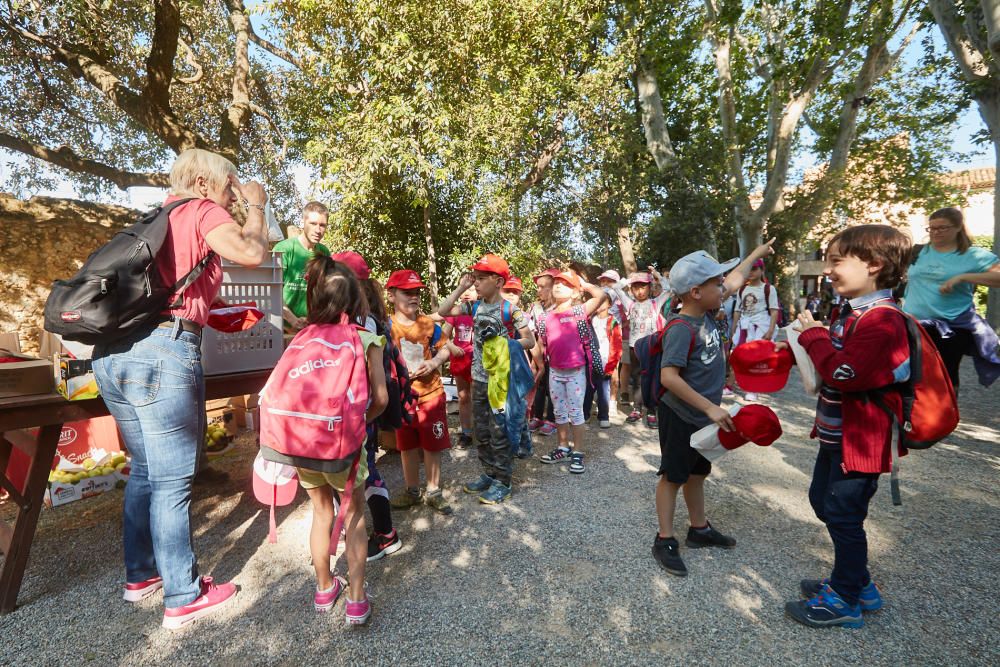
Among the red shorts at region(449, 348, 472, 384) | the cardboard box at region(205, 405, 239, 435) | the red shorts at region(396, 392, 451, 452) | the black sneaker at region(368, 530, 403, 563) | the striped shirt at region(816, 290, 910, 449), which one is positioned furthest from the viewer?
the red shorts at region(449, 348, 472, 384)

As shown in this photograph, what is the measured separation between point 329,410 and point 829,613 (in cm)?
241

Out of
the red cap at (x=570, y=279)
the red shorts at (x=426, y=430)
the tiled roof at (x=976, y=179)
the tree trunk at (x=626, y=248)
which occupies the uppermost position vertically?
the tiled roof at (x=976, y=179)

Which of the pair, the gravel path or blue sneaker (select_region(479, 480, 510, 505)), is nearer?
the gravel path

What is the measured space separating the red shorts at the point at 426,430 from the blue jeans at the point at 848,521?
226cm

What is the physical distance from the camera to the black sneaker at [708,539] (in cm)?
295

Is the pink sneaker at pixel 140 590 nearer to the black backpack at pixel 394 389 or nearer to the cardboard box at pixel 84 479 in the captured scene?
the black backpack at pixel 394 389

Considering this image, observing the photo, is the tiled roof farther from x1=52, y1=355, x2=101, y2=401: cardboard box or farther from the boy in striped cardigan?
x1=52, y1=355, x2=101, y2=401: cardboard box

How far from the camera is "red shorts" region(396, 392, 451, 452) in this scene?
11.4 feet

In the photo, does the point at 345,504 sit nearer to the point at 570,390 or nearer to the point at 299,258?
the point at 299,258

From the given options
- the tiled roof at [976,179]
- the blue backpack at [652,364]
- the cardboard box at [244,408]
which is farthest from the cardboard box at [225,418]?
the tiled roof at [976,179]

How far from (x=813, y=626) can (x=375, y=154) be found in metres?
6.36

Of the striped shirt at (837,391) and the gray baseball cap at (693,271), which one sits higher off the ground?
the gray baseball cap at (693,271)

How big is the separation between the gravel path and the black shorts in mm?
560

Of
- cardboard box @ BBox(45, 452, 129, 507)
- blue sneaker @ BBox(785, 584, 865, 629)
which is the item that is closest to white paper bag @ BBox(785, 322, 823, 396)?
blue sneaker @ BBox(785, 584, 865, 629)
